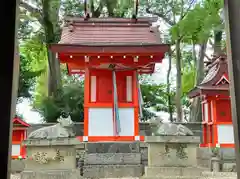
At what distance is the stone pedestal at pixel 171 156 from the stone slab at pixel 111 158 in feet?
4.77

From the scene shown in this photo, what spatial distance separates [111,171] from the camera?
8.90 m

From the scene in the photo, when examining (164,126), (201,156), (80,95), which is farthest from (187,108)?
(164,126)

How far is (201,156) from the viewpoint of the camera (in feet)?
40.9

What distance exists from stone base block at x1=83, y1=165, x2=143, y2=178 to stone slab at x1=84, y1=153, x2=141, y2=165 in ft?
0.46

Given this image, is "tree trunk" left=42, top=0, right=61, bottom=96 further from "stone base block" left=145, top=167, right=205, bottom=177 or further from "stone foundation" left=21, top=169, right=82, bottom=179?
"stone base block" left=145, top=167, right=205, bottom=177

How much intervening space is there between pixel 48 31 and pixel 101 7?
4.44m

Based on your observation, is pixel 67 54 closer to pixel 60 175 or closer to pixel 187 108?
pixel 60 175

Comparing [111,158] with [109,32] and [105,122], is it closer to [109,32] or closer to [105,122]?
[105,122]

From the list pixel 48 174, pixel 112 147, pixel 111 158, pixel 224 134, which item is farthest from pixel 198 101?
pixel 48 174

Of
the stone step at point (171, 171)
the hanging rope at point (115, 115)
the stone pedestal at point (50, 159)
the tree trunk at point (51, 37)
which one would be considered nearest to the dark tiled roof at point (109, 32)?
the hanging rope at point (115, 115)

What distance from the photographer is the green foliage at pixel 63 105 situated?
53.3 ft

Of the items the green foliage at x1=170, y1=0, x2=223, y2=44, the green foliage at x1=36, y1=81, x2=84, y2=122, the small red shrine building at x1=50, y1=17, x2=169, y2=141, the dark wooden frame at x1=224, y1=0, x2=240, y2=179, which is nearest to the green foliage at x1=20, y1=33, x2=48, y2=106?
the green foliage at x1=36, y1=81, x2=84, y2=122

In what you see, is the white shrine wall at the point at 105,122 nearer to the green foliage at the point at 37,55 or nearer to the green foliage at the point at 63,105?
the green foliage at the point at 63,105

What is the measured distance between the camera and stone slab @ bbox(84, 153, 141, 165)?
29.7 ft
